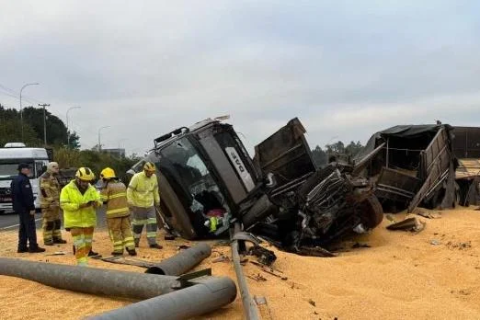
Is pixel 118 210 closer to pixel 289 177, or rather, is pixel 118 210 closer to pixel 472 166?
pixel 289 177

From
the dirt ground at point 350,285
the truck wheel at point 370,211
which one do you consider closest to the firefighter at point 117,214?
the dirt ground at point 350,285

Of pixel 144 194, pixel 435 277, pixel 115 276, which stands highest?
pixel 144 194

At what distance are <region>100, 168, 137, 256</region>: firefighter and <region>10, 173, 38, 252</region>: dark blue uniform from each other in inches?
59.1

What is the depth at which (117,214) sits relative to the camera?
8.95 metres

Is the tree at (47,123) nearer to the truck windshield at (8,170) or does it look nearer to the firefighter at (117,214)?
the truck windshield at (8,170)

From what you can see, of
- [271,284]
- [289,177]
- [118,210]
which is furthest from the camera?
A: [289,177]

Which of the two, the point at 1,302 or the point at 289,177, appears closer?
the point at 1,302

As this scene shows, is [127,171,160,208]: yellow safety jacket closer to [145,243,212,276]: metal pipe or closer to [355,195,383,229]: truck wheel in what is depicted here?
[145,243,212,276]: metal pipe

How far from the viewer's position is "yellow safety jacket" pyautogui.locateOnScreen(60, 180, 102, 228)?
775 centimetres

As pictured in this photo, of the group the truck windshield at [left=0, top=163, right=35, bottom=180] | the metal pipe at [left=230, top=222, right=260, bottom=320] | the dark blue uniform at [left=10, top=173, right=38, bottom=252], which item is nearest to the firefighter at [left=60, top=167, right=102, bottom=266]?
the dark blue uniform at [left=10, top=173, right=38, bottom=252]

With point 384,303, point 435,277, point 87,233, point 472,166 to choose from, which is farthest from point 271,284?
point 472,166

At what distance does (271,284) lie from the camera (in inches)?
256

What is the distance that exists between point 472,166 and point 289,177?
27.4 feet

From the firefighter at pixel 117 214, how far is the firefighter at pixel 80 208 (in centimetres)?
86
